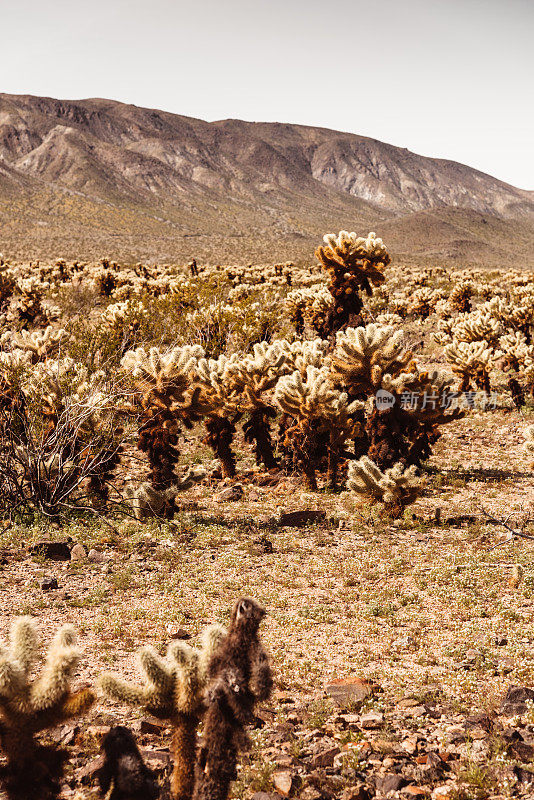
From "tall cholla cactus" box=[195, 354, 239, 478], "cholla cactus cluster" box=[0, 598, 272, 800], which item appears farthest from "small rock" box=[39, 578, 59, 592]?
"tall cholla cactus" box=[195, 354, 239, 478]

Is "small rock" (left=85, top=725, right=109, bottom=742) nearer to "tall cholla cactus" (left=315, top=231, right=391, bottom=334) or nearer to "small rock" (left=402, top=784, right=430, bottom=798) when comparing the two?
"small rock" (left=402, top=784, right=430, bottom=798)

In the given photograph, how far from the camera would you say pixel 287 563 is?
7453 millimetres

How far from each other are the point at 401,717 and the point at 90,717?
2300mm

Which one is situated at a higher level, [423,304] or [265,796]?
[423,304]

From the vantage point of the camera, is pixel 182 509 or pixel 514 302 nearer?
pixel 182 509

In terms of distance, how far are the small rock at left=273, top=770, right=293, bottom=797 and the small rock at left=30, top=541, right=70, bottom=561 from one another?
4.46 meters

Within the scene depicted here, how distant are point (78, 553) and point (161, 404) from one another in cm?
281

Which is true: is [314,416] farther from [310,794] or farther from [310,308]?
[310,308]

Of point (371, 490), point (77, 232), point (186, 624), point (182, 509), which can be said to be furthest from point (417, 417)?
point (77, 232)

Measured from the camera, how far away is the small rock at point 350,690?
4480mm

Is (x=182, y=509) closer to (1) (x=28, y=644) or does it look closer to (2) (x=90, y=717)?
(2) (x=90, y=717)

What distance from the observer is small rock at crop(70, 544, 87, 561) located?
286 inches

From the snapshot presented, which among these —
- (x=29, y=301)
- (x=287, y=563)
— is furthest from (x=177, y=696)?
(x=29, y=301)

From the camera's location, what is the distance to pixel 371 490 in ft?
30.3
